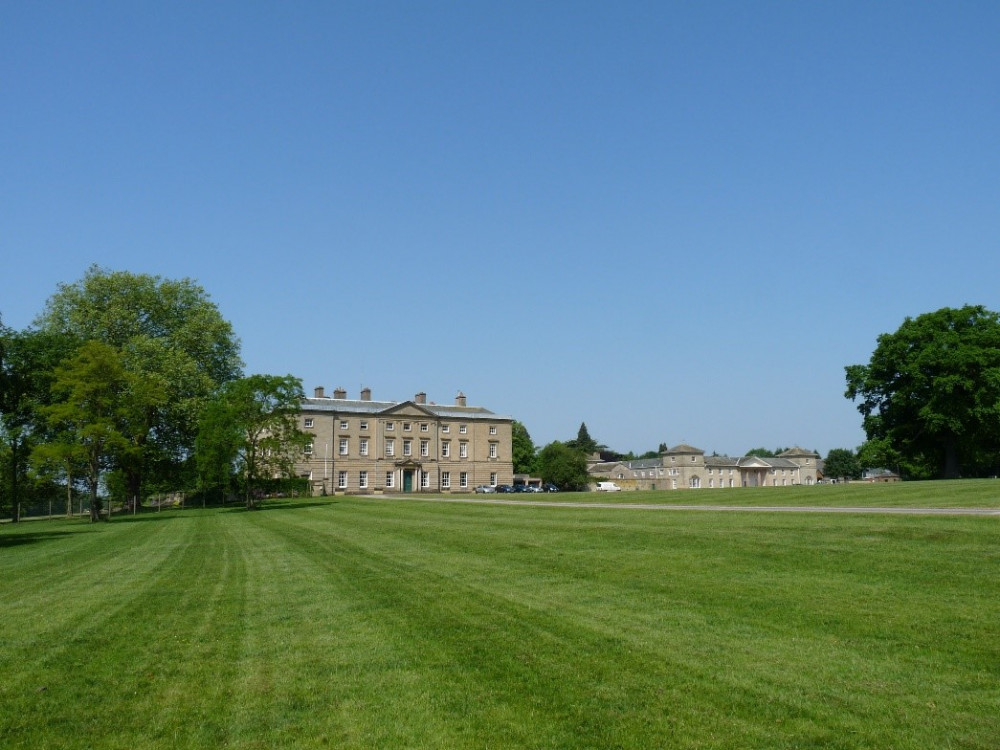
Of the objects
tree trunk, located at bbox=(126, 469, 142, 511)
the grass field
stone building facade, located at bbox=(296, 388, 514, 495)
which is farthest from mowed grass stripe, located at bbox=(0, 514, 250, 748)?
stone building facade, located at bbox=(296, 388, 514, 495)

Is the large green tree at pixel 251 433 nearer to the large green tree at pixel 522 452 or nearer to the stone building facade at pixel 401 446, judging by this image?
the stone building facade at pixel 401 446

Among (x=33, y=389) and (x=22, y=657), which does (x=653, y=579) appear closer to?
(x=22, y=657)

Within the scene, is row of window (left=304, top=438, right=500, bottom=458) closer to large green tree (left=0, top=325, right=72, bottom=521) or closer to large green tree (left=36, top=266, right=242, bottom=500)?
large green tree (left=36, top=266, right=242, bottom=500)

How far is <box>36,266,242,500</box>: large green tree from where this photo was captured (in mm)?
61312

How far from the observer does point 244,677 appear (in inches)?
311

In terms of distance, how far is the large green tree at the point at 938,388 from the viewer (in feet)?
188

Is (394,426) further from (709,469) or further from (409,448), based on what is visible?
(709,469)

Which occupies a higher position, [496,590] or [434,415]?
[434,415]

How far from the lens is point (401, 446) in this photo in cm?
9325

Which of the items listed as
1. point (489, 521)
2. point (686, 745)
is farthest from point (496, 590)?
point (489, 521)

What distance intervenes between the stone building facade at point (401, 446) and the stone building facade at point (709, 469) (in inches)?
997

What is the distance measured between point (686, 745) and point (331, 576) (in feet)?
34.6

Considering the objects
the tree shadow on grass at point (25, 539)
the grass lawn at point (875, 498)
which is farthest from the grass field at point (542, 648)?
the tree shadow on grass at point (25, 539)

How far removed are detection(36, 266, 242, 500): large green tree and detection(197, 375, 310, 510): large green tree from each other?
8.33 meters
